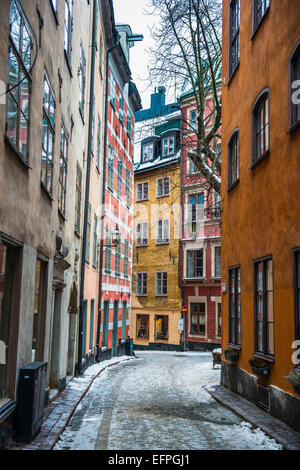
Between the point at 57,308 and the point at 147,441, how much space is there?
5.21 m

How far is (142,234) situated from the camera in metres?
37.0

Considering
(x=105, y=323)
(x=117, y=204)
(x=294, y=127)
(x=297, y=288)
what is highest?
(x=117, y=204)

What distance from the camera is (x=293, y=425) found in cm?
774

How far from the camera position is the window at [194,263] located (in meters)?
31.9

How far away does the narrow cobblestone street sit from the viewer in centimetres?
703

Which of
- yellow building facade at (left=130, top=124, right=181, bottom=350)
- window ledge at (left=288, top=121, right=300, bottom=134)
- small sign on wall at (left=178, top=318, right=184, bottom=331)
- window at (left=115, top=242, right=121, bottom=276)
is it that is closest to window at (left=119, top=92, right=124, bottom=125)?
window at (left=115, top=242, right=121, bottom=276)

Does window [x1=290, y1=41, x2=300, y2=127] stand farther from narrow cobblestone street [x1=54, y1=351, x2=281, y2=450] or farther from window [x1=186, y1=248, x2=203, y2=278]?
window [x1=186, y1=248, x2=203, y2=278]

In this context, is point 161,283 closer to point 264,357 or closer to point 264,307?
point 264,307

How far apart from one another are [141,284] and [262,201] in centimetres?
2695

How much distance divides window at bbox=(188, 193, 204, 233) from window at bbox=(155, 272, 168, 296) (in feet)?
14.4

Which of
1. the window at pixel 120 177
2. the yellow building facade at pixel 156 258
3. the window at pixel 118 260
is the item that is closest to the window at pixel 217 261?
the yellow building facade at pixel 156 258

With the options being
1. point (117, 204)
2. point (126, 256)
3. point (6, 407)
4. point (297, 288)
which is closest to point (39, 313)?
point (6, 407)
